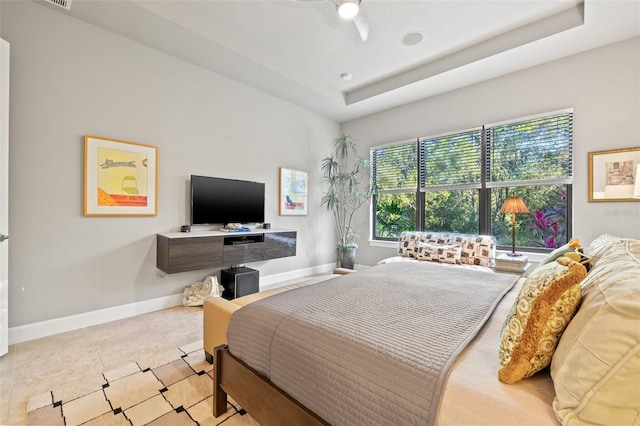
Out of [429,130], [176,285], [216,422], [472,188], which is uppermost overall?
[429,130]

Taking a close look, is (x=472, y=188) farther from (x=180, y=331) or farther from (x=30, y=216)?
(x=30, y=216)

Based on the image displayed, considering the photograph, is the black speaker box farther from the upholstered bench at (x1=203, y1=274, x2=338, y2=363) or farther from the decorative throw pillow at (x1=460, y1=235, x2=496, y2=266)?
the decorative throw pillow at (x1=460, y1=235, x2=496, y2=266)

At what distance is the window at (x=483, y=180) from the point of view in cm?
341

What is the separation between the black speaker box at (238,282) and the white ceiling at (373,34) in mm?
2586

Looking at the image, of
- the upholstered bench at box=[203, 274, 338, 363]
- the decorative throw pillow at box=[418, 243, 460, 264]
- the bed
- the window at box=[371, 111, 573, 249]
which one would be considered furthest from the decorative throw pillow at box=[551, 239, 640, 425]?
the window at box=[371, 111, 573, 249]

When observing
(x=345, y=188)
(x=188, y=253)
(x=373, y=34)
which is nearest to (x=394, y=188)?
(x=345, y=188)

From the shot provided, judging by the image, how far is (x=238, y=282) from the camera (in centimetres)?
348

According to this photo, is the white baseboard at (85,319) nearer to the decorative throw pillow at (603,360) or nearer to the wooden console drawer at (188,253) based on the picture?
the wooden console drawer at (188,253)

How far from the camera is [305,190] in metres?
4.85

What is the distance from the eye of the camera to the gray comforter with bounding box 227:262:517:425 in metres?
0.93

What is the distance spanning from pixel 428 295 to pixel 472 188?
283 centimetres

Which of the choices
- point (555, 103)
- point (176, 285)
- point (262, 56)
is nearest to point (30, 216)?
point (176, 285)

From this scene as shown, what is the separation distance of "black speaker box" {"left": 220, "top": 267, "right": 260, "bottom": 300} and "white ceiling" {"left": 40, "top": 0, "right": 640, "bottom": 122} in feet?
8.48

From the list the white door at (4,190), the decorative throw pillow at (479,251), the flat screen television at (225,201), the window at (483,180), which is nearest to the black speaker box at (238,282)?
the flat screen television at (225,201)
